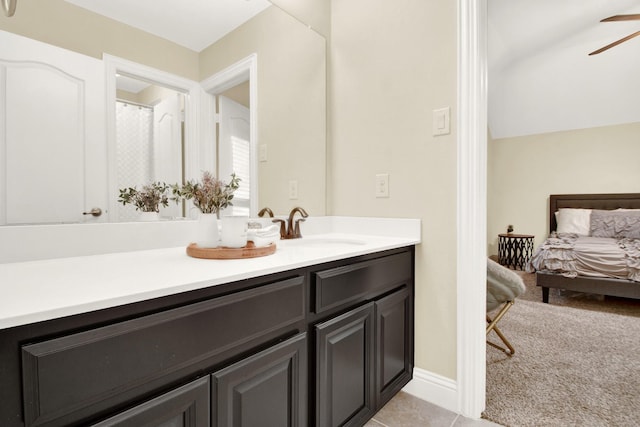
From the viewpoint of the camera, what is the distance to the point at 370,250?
1363 millimetres

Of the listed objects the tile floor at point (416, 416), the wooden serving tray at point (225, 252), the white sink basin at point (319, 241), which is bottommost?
the tile floor at point (416, 416)

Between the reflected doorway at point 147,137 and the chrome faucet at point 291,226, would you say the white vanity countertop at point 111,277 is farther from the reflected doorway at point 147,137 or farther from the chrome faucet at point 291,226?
the chrome faucet at point 291,226

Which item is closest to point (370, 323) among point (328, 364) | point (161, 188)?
point (328, 364)

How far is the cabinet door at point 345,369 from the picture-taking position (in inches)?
45.3

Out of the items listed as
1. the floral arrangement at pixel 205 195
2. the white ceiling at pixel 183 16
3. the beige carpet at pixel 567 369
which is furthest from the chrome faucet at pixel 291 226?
the beige carpet at pixel 567 369

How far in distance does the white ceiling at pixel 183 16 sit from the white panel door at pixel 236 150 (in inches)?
10.9

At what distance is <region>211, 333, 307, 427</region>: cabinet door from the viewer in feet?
2.78

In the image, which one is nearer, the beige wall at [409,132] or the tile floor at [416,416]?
the tile floor at [416,416]

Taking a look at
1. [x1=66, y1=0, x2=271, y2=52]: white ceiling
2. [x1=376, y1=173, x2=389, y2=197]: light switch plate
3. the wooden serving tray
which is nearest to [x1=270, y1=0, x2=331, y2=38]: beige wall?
[x1=66, y1=0, x2=271, y2=52]: white ceiling

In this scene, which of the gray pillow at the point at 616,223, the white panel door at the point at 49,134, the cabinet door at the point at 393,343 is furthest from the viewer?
the gray pillow at the point at 616,223

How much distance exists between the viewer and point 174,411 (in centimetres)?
75

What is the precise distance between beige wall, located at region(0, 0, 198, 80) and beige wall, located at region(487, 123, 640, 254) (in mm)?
5904

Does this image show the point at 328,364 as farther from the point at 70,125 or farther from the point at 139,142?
the point at 70,125

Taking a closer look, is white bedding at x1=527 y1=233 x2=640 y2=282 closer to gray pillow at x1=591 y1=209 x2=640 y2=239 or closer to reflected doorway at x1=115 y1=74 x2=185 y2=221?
gray pillow at x1=591 y1=209 x2=640 y2=239
